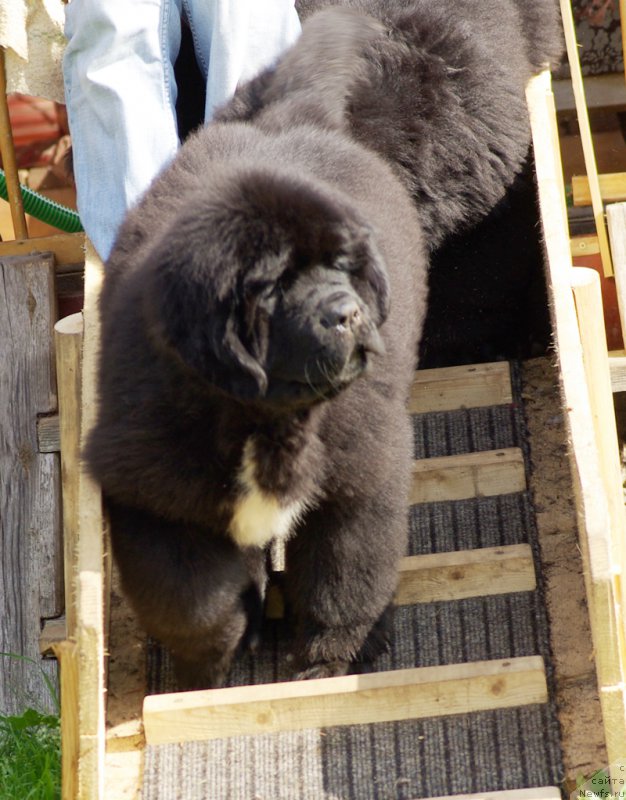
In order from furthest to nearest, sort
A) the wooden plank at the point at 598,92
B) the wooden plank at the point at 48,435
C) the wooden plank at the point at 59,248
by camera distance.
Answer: the wooden plank at the point at 598,92, the wooden plank at the point at 59,248, the wooden plank at the point at 48,435

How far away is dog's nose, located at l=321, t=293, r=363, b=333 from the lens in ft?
8.41

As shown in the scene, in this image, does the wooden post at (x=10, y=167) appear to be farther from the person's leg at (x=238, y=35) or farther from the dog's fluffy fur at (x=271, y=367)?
the dog's fluffy fur at (x=271, y=367)

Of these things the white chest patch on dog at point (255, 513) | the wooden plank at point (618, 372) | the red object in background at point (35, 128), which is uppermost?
the red object in background at point (35, 128)

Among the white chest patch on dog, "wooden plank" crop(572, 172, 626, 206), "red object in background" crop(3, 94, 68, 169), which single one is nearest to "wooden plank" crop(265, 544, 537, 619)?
the white chest patch on dog

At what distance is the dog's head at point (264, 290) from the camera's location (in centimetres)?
252

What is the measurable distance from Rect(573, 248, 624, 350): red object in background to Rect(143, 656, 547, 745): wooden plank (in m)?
2.25

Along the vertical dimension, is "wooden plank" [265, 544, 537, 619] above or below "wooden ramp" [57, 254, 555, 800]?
above

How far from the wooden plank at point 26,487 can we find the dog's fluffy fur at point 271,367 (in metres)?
1.18

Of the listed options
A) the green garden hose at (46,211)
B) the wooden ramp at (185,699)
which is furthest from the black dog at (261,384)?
the green garden hose at (46,211)

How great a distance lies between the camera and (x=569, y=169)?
21.2 ft

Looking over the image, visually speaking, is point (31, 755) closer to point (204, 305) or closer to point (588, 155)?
point (204, 305)

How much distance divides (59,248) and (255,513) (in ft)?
7.46

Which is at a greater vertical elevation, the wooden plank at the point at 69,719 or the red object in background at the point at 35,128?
the red object in background at the point at 35,128

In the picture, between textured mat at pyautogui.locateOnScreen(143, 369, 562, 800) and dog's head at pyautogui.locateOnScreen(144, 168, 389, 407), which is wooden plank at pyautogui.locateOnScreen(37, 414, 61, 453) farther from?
dog's head at pyautogui.locateOnScreen(144, 168, 389, 407)
